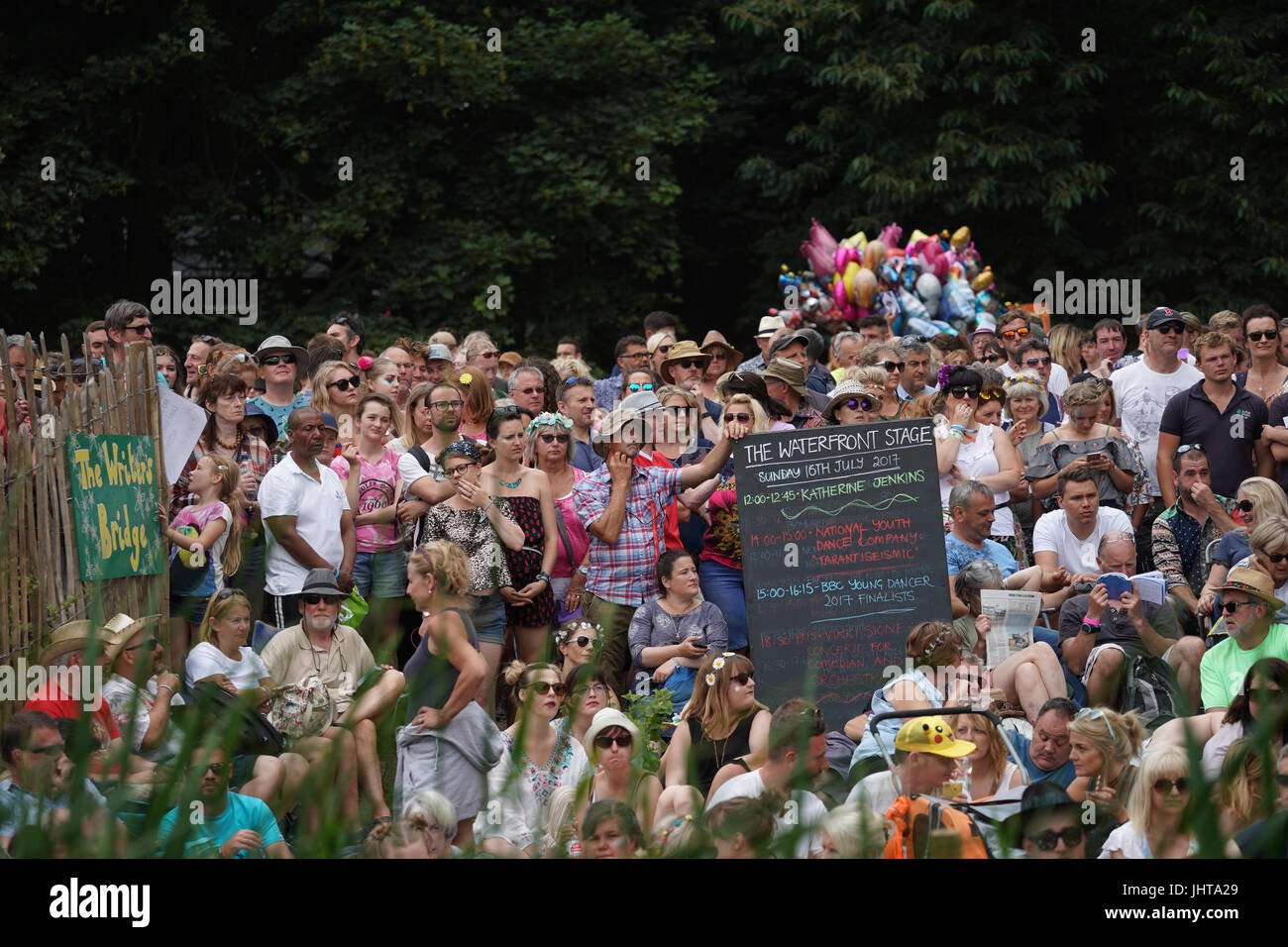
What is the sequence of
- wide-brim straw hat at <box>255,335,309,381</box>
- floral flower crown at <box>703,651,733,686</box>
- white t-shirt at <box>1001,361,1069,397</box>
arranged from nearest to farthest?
floral flower crown at <box>703,651,733,686</box> → wide-brim straw hat at <box>255,335,309,381</box> → white t-shirt at <box>1001,361,1069,397</box>

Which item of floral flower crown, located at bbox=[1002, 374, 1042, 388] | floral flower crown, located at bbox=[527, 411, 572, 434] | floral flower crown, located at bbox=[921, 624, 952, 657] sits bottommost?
floral flower crown, located at bbox=[921, 624, 952, 657]

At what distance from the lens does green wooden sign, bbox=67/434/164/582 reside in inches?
292

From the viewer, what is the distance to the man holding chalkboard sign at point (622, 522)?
7.96 meters

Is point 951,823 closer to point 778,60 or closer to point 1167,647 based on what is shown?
point 1167,647

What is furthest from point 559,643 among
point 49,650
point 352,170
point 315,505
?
point 352,170

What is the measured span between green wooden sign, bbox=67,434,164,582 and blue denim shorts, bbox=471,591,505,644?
1.49 metres

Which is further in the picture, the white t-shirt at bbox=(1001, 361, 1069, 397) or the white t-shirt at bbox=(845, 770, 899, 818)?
the white t-shirt at bbox=(1001, 361, 1069, 397)

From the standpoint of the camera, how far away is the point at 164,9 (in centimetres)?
2188

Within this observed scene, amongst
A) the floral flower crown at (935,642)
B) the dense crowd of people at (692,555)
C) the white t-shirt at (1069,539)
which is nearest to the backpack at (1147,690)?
the dense crowd of people at (692,555)

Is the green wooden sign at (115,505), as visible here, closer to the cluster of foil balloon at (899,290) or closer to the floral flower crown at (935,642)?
the floral flower crown at (935,642)

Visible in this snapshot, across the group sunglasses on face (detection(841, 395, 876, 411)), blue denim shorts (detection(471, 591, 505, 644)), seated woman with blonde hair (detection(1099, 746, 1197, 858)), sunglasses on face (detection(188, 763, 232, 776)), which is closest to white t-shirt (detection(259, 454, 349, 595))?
blue denim shorts (detection(471, 591, 505, 644))

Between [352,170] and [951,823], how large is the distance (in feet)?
63.7

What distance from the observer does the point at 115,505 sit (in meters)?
7.75

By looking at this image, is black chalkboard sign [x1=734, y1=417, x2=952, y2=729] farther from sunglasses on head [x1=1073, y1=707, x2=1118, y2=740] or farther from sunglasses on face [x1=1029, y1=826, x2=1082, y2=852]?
sunglasses on face [x1=1029, y1=826, x2=1082, y2=852]
